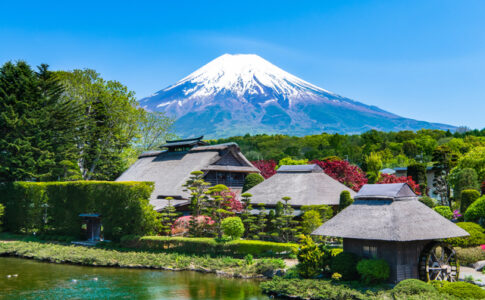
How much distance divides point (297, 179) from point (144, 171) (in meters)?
18.4

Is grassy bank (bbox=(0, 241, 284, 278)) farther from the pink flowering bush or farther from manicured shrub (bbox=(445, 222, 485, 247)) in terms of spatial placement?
the pink flowering bush

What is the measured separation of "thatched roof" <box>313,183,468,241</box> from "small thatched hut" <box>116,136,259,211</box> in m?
18.2

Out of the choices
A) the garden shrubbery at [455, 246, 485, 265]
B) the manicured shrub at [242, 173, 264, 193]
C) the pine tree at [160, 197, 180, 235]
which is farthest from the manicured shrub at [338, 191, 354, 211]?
the pine tree at [160, 197, 180, 235]

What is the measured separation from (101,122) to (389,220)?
42.9 m

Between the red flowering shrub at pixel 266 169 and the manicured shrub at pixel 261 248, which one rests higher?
the red flowering shrub at pixel 266 169

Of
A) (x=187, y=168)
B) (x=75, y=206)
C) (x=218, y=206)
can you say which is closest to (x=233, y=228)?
(x=218, y=206)

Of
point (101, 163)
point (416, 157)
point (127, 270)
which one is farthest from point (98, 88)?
point (416, 157)

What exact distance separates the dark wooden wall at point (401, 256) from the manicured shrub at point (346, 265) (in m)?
1.15

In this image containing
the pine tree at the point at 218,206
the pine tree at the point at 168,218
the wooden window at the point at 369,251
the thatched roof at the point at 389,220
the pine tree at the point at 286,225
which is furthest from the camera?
the pine tree at the point at 168,218

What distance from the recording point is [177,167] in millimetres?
44500

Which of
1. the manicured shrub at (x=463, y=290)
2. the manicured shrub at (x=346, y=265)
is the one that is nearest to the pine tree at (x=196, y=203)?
the manicured shrub at (x=346, y=265)

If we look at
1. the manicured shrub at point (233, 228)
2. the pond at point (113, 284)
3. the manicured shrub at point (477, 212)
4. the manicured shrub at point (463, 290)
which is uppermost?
the manicured shrub at point (477, 212)

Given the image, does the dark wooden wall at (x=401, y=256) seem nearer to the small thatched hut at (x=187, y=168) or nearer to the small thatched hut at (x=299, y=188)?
the small thatched hut at (x=299, y=188)

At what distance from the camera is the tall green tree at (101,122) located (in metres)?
53.4
